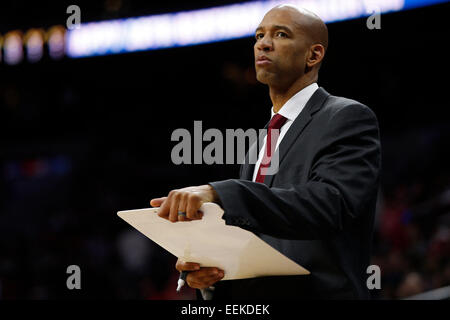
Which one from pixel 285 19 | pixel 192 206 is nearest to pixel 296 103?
pixel 285 19

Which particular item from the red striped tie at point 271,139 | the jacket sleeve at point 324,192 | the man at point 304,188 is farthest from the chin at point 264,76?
the jacket sleeve at point 324,192

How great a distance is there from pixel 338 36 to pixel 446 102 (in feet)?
6.18

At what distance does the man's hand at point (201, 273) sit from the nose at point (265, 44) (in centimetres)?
62

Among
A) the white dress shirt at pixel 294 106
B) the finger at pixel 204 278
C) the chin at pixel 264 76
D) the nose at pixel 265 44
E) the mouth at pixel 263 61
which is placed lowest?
the finger at pixel 204 278

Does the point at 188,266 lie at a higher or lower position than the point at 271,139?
lower

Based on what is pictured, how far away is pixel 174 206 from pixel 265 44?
2.19 feet

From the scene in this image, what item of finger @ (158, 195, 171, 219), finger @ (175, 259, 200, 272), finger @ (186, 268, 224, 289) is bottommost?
finger @ (186, 268, 224, 289)

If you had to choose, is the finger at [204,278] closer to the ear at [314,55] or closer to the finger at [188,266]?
the finger at [188,266]

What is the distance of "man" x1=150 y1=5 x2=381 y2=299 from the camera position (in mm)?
1309

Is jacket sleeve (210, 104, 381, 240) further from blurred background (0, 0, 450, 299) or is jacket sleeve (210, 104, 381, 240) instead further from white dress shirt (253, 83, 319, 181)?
blurred background (0, 0, 450, 299)

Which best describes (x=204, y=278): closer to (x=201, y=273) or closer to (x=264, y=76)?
(x=201, y=273)

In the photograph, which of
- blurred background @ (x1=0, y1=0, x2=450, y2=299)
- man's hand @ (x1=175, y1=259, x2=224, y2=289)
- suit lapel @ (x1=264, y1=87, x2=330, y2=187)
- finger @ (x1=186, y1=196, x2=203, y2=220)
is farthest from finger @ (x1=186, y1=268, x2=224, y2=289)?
blurred background @ (x1=0, y1=0, x2=450, y2=299)

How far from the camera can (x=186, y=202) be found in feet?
4.01

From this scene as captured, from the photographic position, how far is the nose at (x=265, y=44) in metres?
1.72
